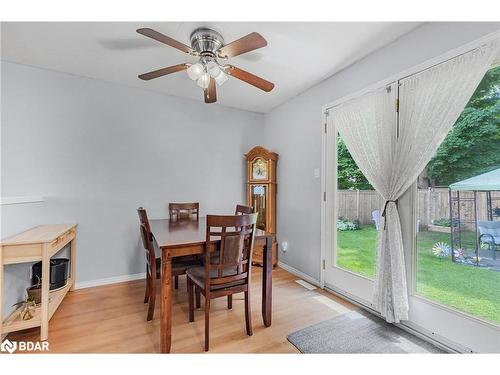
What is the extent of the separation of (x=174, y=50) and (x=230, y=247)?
1.93 m

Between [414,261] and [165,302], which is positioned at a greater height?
[414,261]

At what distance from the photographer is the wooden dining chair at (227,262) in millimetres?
1656

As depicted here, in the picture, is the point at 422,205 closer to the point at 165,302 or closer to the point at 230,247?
the point at 230,247

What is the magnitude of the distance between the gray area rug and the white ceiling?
2483 mm

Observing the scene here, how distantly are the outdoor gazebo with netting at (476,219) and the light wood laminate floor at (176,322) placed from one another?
112 cm

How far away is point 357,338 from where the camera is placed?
180cm

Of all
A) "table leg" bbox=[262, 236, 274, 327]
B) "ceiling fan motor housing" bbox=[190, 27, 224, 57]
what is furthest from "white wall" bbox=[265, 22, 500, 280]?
"ceiling fan motor housing" bbox=[190, 27, 224, 57]

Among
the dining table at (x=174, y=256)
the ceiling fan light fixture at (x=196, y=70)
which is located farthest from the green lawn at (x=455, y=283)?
the ceiling fan light fixture at (x=196, y=70)

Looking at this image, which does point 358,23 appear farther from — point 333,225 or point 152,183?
point 152,183

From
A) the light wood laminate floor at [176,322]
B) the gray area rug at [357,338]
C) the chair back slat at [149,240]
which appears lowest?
the light wood laminate floor at [176,322]

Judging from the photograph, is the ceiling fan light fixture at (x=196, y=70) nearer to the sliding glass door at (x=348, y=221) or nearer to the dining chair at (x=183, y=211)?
the sliding glass door at (x=348, y=221)

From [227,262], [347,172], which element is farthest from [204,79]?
[347,172]

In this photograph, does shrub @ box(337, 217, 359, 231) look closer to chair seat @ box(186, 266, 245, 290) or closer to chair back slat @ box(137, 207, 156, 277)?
chair seat @ box(186, 266, 245, 290)

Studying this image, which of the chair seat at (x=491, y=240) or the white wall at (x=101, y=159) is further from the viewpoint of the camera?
the white wall at (x=101, y=159)
